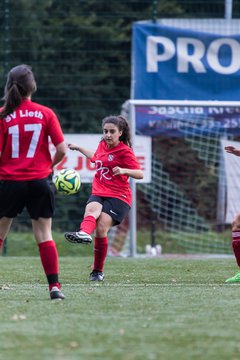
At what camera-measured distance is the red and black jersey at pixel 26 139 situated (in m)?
7.88

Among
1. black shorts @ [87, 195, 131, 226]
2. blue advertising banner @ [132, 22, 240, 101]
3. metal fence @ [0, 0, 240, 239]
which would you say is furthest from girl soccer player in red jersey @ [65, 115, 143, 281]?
metal fence @ [0, 0, 240, 239]

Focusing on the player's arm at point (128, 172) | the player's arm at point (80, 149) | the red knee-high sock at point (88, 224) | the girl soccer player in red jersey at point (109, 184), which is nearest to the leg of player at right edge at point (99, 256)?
the girl soccer player in red jersey at point (109, 184)

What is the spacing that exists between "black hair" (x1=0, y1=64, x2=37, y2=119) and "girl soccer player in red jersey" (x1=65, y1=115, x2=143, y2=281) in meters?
2.45

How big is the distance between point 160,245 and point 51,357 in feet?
45.9

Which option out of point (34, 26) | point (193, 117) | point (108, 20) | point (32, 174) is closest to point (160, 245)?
point (193, 117)

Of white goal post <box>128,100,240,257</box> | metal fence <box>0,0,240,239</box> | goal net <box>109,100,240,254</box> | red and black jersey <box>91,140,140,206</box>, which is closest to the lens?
red and black jersey <box>91,140,140,206</box>

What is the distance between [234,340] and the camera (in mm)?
6008

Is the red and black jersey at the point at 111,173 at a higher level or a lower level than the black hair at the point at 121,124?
lower

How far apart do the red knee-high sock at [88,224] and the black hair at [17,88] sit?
230cm

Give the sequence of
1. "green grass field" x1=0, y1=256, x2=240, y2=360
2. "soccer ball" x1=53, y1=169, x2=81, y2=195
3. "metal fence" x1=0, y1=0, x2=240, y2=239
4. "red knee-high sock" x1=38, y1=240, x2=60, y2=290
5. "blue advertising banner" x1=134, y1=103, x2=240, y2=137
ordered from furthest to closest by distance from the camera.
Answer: "metal fence" x1=0, y1=0, x2=240, y2=239 → "blue advertising banner" x1=134, y1=103, x2=240, y2=137 → "soccer ball" x1=53, y1=169, x2=81, y2=195 → "red knee-high sock" x1=38, y1=240, x2=60, y2=290 → "green grass field" x1=0, y1=256, x2=240, y2=360

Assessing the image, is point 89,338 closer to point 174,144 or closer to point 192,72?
point 192,72

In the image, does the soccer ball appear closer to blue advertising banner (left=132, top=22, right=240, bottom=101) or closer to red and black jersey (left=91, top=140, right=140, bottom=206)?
red and black jersey (left=91, top=140, right=140, bottom=206)

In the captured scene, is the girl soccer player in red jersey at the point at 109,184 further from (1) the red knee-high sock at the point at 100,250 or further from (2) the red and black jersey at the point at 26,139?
(2) the red and black jersey at the point at 26,139

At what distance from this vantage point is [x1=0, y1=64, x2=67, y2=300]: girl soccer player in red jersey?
7.88 m
